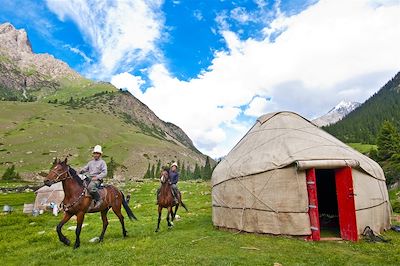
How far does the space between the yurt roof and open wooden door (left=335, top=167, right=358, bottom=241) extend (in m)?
0.48

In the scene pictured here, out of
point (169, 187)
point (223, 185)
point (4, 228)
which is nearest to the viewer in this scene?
point (223, 185)

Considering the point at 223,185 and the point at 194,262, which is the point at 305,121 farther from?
the point at 194,262

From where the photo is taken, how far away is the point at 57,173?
9539mm

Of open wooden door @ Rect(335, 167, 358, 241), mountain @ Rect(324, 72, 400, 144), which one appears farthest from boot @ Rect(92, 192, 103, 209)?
mountain @ Rect(324, 72, 400, 144)

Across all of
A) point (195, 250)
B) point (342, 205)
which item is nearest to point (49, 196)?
point (195, 250)

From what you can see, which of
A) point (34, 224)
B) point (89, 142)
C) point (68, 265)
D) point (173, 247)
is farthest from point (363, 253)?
point (89, 142)

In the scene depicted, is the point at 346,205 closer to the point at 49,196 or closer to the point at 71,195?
the point at 71,195

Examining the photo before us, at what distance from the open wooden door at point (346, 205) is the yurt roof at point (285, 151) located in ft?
1.58

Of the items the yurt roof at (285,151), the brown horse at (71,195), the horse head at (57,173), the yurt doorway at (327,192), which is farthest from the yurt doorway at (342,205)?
the horse head at (57,173)

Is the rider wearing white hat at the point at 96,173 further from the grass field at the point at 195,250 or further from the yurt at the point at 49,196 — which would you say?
the yurt at the point at 49,196

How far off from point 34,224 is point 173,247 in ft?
32.9

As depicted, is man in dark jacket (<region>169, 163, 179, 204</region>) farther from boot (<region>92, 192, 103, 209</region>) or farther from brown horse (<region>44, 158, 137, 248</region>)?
brown horse (<region>44, 158, 137, 248</region>)

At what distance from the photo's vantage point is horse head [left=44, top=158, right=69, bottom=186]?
9273 mm

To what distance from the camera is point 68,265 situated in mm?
7758
